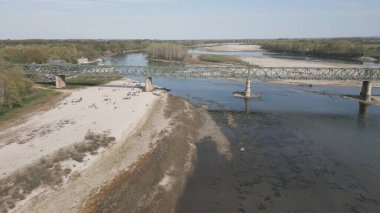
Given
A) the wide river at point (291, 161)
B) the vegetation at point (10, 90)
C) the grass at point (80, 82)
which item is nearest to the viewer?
the wide river at point (291, 161)

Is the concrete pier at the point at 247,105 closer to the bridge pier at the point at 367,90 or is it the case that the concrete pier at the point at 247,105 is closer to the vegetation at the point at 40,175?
the bridge pier at the point at 367,90

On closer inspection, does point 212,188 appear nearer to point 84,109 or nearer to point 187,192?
point 187,192

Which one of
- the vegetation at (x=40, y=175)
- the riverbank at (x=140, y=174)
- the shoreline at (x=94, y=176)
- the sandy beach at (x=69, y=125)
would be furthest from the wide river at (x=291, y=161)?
the sandy beach at (x=69, y=125)

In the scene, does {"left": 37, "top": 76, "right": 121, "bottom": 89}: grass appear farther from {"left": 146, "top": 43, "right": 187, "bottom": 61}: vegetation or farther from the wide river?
{"left": 146, "top": 43, "right": 187, "bottom": 61}: vegetation

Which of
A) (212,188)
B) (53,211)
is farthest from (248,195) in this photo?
(53,211)

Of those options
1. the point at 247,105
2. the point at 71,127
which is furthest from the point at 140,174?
the point at 247,105
